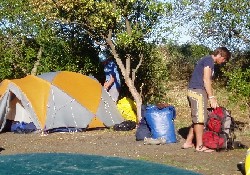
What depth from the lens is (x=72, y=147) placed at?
952cm

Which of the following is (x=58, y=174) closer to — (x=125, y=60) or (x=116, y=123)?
(x=116, y=123)

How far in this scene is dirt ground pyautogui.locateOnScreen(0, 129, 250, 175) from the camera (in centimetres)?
764

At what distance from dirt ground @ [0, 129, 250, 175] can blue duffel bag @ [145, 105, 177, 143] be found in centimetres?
26

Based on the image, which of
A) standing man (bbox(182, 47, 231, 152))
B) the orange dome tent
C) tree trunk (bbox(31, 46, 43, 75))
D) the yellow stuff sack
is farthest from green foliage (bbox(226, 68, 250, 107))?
tree trunk (bbox(31, 46, 43, 75))

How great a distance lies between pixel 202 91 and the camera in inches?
333

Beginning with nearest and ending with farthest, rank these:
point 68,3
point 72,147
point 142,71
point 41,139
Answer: point 72,147
point 41,139
point 68,3
point 142,71

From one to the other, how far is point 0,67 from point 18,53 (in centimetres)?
81

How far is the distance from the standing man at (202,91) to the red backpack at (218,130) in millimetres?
114

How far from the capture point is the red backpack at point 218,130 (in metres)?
8.43

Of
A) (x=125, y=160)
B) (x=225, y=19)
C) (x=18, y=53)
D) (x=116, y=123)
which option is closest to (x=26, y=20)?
(x=18, y=53)

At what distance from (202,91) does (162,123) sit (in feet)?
4.90

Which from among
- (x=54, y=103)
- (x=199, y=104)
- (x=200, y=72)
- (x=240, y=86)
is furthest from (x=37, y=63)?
(x=199, y=104)

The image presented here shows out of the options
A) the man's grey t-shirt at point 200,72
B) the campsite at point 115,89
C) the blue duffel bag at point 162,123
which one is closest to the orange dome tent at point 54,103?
the campsite at point 115,89

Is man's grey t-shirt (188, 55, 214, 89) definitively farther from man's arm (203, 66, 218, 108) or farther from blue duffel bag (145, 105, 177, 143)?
blue duffel bag (145, 105, 177, 143)
